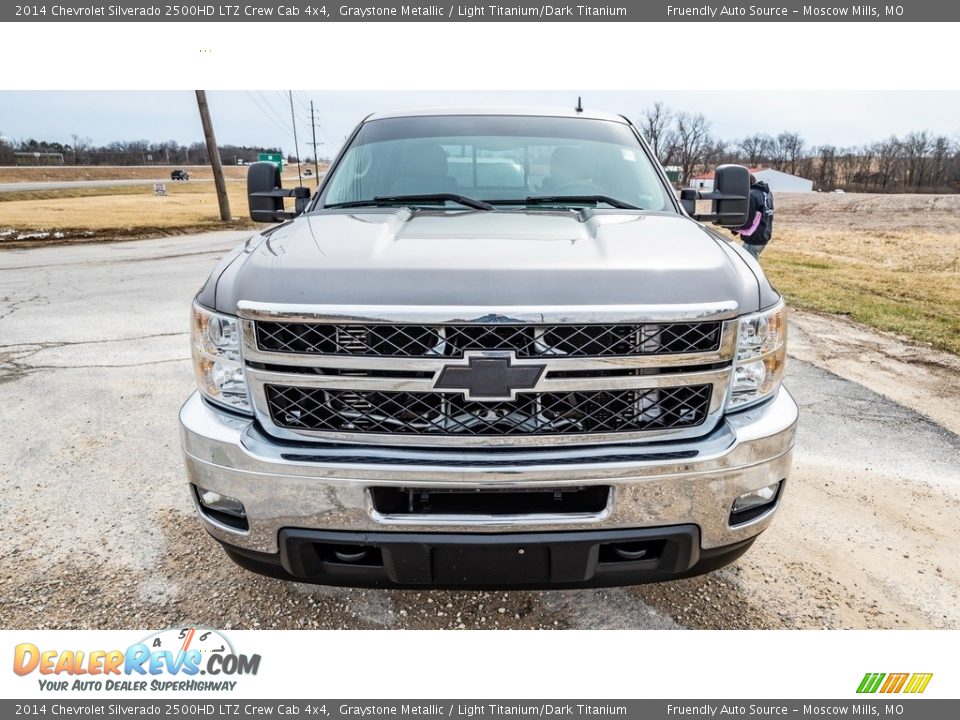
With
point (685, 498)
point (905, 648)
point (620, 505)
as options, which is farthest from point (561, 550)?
point (905, 648)

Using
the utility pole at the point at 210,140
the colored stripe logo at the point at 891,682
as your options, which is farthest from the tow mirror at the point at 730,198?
the utility pole at the point at 210,140

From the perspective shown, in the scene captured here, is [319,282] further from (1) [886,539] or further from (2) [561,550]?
(1) [886,539]

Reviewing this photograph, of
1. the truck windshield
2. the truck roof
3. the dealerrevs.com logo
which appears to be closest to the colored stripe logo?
the truck windshield

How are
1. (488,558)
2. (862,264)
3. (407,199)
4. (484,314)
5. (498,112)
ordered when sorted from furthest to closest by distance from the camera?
1. (862,264)
2. (498,112)
3. (407,199)
4. (488,558)
5. (484,314)

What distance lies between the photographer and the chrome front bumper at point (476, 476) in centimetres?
187

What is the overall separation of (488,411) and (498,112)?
2240 millimetres

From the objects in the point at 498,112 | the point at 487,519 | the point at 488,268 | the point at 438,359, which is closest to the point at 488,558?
the point at 487,519

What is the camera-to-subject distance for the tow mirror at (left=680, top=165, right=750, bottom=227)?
10.8ft

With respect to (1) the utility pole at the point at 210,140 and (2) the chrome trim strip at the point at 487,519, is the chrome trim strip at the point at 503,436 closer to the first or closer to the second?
(2) the chrome trim strip at the point at 487,519

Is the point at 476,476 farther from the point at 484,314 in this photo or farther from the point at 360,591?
the point at 360,591

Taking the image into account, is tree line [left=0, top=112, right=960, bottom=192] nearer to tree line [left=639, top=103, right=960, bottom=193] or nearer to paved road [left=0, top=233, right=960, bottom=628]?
tree line [left=639, top=103, right=960, bottom=193]

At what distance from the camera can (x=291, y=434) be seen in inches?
77.9

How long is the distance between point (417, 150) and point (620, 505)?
217cm

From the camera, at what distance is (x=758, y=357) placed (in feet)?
6.64
